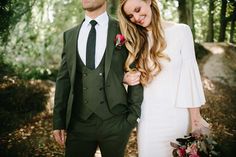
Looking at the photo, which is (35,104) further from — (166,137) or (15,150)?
(166,137)

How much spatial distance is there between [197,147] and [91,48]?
128 centimetres

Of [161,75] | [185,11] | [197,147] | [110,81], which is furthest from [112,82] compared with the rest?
[185,11]

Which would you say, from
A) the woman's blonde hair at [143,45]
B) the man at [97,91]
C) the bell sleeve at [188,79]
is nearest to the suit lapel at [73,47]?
the man at [97,91]

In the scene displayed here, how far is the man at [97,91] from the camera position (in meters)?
2.89

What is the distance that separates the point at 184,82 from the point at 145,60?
0.42 meters

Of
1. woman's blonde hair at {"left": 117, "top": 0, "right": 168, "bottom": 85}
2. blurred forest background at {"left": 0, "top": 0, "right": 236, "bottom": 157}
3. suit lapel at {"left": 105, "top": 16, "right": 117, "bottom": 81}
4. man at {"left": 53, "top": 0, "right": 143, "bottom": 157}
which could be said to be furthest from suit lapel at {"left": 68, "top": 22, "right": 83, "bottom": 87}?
blurred forest background at {"left": 0, "top": 0, "right": 236, "bottom": 157}

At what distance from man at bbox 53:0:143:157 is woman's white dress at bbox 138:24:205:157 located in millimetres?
152

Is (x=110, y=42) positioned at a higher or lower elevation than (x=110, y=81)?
higher

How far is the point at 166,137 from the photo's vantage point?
10.0 feet

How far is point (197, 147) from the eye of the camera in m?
2.54

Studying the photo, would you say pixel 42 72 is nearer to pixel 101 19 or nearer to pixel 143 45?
pixel 101 19

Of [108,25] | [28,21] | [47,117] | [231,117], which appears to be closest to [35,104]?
[47,117]

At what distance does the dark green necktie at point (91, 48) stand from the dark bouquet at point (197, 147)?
105cm

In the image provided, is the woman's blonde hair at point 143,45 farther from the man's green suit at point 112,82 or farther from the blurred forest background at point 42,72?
the blurred forest background at point 42,72
